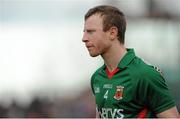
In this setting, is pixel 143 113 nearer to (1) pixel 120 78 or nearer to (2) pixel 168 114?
(2) pixel 168 114

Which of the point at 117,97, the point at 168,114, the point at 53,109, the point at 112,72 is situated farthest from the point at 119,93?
the point at 53,109

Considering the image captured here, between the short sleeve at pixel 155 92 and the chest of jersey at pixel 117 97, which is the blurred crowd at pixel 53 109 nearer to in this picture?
the chest of jersey at pixel 117 97

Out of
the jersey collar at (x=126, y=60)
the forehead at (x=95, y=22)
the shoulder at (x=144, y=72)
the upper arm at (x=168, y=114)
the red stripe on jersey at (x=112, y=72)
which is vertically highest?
the forehead at (x=95, y=22)

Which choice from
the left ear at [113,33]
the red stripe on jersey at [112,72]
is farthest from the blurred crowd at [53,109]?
the left ear at [113,33]

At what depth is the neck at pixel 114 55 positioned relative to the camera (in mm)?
4938

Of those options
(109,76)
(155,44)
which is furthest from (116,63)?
(155,44)

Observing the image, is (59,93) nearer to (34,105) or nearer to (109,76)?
(34,105)

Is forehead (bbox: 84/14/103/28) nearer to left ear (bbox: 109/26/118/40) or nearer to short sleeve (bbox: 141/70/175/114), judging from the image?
left ear (bbox: 109/26/118/40)

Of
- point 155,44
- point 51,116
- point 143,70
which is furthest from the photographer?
point 155,44

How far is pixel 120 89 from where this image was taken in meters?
4.84

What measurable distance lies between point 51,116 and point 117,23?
8.04 meters

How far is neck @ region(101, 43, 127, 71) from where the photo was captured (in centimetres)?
494

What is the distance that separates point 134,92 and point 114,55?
0.33 meters

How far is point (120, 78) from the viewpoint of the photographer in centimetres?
490
